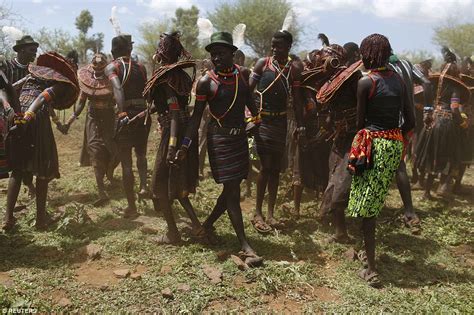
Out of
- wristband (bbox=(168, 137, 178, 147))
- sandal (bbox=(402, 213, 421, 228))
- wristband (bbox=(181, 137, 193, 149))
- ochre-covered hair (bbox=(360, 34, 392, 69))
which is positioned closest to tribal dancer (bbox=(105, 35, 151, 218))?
wristband (bbox=(168, 137, 178, 147))

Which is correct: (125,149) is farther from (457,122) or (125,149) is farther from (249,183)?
(457,122)

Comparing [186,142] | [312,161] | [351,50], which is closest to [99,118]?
[186,142]

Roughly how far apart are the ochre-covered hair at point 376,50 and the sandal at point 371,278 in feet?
6.46

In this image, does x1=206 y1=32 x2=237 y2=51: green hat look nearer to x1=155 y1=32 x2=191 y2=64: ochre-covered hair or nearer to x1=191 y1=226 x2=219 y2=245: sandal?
x1=155 y1=32 x2=191 y2=64: ochre-covered hair

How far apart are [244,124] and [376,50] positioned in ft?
5.05

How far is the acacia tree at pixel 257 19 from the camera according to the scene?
3666cm

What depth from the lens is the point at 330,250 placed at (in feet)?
16.5

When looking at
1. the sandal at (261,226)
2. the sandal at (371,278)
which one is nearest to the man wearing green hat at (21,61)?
the sandal at (261,226)

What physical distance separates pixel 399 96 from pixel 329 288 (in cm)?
190

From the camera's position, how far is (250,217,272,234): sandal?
5422 mm

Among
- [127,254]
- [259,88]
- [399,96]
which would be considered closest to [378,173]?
[399,96]

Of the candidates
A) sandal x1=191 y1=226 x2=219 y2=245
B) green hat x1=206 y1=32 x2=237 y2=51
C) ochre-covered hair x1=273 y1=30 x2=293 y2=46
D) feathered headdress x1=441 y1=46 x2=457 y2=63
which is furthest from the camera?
feathered headdress x1=441 y1=46 x2=457 y2=63

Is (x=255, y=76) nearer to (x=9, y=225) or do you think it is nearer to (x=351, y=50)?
(x=351, y=50)

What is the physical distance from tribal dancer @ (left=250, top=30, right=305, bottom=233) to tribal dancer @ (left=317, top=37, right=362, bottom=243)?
45cm
